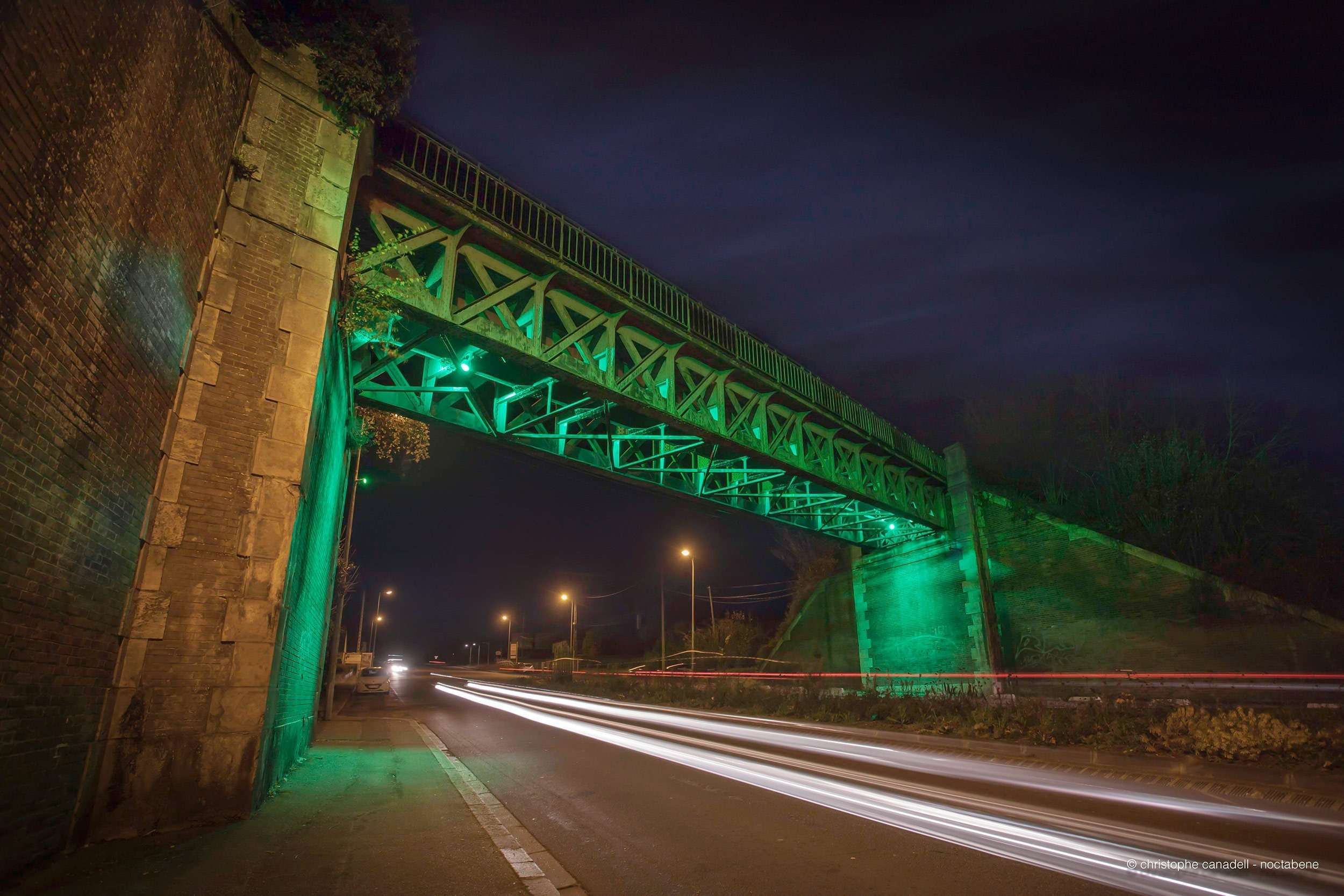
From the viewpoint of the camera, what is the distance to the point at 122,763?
18.7ft

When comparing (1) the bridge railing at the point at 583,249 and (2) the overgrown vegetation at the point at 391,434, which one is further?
(2) the overgrown vegetation at the point at 391,434

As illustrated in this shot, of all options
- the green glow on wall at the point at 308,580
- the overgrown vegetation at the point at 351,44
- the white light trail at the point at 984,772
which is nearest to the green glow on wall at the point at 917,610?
the white light trail at the point at 984,772

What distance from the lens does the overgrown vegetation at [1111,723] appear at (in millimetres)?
8773

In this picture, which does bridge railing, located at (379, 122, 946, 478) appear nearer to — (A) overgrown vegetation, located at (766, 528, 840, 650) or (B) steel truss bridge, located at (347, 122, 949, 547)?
(B) steel truss bridge, located at (347, 122, 949, 547)

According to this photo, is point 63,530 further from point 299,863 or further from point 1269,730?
point 1269,730

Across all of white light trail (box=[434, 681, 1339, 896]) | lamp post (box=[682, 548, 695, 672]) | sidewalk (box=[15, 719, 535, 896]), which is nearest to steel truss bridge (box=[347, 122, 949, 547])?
sidewalk (box=[15, 719, 535, 896])

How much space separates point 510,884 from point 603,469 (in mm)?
12167

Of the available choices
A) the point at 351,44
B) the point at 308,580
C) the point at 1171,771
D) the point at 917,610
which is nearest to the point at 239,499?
the point at 308,580

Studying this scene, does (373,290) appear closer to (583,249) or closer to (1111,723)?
(583,249)

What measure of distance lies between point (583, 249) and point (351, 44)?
5653 millimetres

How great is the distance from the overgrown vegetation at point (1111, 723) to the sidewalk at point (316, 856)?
10.4 metres

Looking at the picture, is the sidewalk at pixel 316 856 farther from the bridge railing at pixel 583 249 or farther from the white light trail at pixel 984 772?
the bridge railing at pixel 583 249

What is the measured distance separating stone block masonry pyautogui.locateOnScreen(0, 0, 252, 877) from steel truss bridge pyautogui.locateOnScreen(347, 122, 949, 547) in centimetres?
380

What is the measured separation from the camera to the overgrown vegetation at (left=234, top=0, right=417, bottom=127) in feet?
26.6
